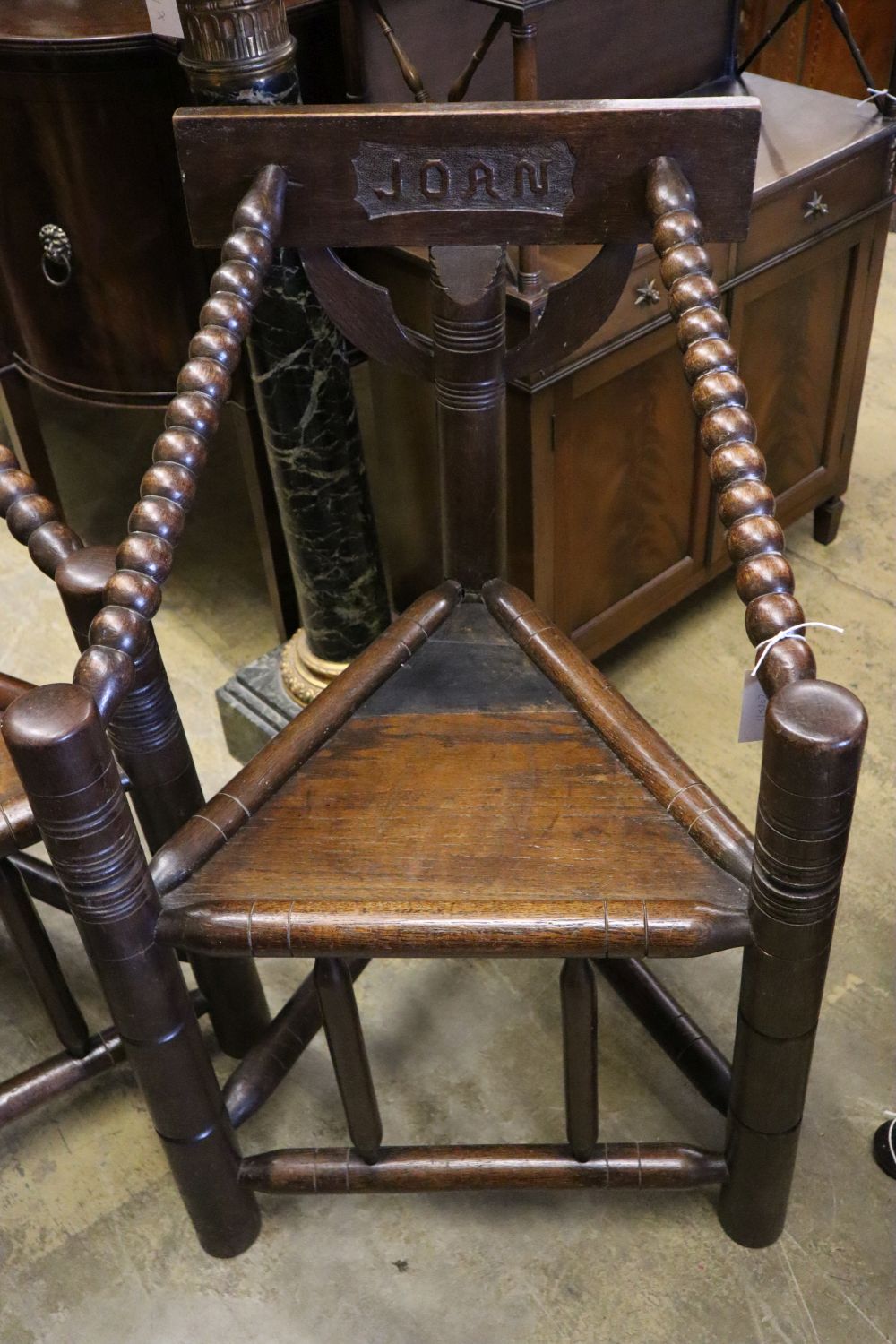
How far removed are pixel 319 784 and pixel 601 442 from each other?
720 mm

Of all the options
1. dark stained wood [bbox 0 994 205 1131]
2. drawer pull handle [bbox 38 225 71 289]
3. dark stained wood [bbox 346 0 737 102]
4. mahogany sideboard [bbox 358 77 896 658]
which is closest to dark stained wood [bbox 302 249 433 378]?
mahogany sideboard [bbox 358 77 896 658]

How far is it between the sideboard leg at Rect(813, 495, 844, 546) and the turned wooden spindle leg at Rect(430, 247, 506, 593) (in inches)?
40.0

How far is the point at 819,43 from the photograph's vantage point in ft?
9.87

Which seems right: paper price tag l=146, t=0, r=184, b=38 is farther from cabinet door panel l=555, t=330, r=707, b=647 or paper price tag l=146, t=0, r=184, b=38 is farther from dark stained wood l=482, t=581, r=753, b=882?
dark stained wood l=482, t=581, r=753, b=882

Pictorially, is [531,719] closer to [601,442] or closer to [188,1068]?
[188,1068]

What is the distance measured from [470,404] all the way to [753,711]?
1.53 feet

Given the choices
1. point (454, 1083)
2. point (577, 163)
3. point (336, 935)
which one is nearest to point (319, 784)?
point (336, 935)

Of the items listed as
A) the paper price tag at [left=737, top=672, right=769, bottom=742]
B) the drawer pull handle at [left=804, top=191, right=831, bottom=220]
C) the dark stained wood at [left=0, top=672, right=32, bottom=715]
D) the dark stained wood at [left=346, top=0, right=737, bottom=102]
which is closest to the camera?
the paper price tag at [left=737, top=672, right=769, bottom=742]

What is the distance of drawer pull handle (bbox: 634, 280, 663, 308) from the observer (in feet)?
5.25

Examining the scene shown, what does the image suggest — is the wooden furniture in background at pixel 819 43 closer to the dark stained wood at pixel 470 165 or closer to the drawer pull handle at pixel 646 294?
the drawer pull handle at pixel 646 294

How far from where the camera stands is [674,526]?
1.93m

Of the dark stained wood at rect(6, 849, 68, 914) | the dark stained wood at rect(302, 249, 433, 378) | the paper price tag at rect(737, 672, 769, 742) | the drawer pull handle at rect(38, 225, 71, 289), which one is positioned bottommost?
the dark stained wood at rect(6, 849, 68, 914)

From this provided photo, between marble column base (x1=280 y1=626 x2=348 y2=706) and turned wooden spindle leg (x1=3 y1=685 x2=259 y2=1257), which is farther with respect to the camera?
marble column base (x1=280 y1=626 x2=348 y2=706)

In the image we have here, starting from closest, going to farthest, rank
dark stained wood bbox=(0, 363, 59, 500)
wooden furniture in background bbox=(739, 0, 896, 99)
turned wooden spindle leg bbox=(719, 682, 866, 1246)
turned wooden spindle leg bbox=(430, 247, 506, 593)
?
turned wooden spindle leg bbox=(719, 682, 866, 1246) → turned wooden spindle leg bbox=(430, 247, 506, 593) → dark stained wood bbox=(0, 363, 59, 500) → wooden furniture in background bbox=(739, 0, 896, 99)
